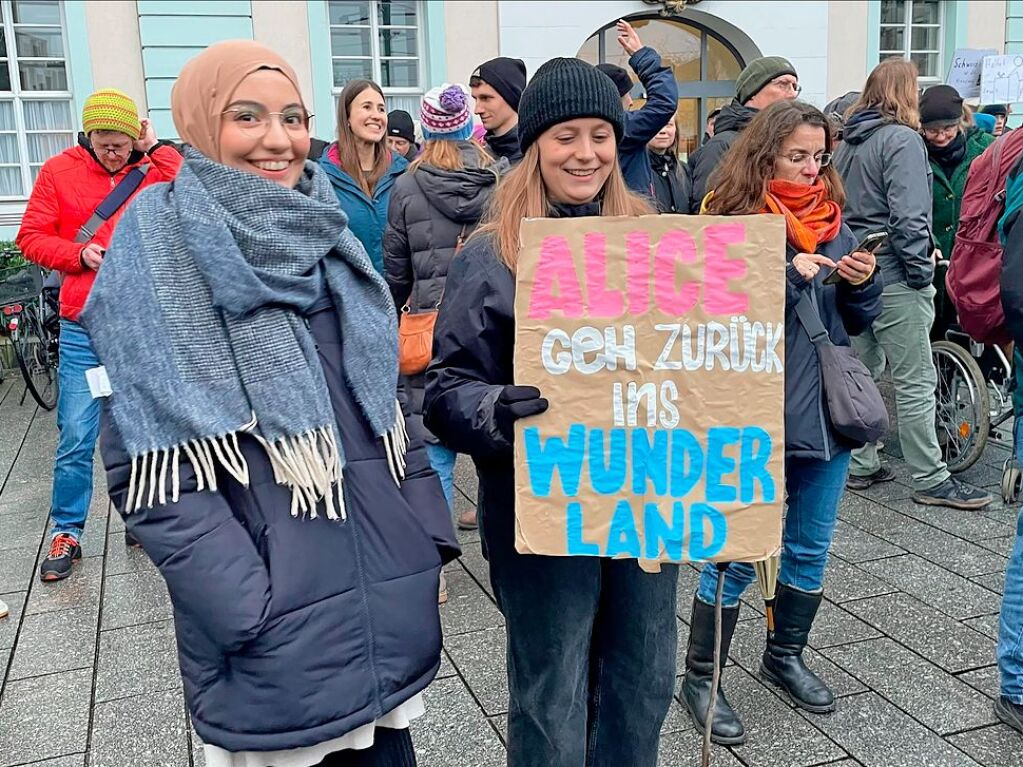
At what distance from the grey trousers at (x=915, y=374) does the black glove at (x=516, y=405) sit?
362 cm

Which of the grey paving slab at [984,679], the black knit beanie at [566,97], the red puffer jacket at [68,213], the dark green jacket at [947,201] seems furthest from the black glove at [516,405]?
the dark green jacket at [947,201]

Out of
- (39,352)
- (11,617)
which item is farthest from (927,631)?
(39,352)

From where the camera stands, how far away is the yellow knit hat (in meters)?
4.28

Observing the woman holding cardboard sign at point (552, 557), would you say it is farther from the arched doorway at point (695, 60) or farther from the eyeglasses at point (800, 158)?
the arched doorway at point (695, 60)

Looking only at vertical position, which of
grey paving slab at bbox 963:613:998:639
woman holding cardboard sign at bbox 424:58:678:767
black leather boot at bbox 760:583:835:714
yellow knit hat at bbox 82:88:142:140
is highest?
yellow knit hat at bbox 82:88:142:140

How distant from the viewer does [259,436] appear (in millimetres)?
1848

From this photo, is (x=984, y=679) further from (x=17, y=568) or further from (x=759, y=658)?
(x=17, y=568)

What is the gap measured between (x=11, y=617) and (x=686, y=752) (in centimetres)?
281

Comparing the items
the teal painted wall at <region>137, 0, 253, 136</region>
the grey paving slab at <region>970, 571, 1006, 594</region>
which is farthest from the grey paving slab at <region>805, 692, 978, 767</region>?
the teal painted wall at <region>137, 0, 253, 136</region>

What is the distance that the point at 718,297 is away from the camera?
2.09 meters

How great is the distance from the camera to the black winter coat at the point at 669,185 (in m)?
5.26

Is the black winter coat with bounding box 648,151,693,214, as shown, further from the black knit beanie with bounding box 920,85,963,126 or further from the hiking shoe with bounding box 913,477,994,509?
the hiking shoe with bounding box 913,477,994,509

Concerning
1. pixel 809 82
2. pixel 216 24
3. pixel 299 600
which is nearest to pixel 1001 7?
pixel 809 82

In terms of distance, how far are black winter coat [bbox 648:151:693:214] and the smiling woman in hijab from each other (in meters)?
3.48
